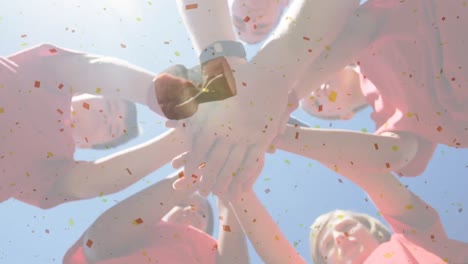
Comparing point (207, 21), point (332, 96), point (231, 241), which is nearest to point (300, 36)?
point (207, 21)

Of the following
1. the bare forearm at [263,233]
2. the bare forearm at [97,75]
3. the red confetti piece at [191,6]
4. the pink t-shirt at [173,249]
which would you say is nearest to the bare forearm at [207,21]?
the red confetti piece at [191,6]

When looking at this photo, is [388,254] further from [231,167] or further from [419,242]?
[231,167]

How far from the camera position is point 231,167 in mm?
714

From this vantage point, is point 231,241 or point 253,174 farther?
point 231,241

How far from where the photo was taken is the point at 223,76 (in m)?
0.70

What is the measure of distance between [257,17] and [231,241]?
1.72 feet

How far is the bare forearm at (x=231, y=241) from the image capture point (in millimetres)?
1001

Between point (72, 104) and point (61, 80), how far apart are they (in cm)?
13

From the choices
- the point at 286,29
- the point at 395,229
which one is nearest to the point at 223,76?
the point at 286,29

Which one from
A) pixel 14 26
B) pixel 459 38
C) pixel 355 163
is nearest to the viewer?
pixel 459 38

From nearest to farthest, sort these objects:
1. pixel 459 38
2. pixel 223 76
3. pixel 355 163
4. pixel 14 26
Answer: pixel 223 76, pixel 459 38, pixel 355 163, pixel 14 26

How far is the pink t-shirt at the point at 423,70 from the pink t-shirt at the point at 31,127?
623mm

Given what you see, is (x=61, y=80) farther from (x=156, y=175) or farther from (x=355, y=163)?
(x=355, y=163)

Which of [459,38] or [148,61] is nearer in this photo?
[459,38]
